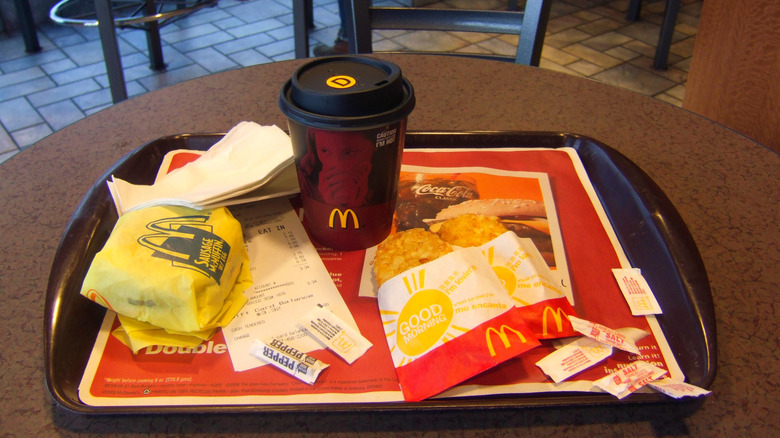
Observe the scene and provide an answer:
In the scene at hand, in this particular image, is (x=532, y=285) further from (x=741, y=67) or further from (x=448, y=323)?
(x=741, y=67)

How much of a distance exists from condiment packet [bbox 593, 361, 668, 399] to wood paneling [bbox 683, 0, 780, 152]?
78 centimetres

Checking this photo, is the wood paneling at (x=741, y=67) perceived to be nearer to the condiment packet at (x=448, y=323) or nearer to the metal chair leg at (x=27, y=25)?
the condiment packet at (x=448, y=323)

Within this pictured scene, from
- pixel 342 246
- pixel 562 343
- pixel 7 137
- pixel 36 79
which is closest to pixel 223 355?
pixel 342 246

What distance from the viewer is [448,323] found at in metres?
0.47

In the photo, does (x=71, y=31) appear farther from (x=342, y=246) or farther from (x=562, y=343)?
(x=562, y=343)

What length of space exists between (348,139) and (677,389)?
0.35 meters

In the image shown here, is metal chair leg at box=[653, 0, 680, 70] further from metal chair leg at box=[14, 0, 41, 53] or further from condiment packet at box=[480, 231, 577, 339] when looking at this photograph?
metal chair leg at box=[14, 0, 41, 53]

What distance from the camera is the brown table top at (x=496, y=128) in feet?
1.41

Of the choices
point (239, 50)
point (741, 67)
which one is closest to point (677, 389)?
point (741, 67)

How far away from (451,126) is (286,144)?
0.84 ft

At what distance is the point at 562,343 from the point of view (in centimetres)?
49

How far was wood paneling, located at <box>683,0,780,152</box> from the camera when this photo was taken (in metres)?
1.05

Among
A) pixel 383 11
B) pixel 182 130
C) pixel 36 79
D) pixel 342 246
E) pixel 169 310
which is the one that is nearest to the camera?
pixel 169 310

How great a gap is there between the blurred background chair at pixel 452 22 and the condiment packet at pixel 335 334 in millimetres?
651
